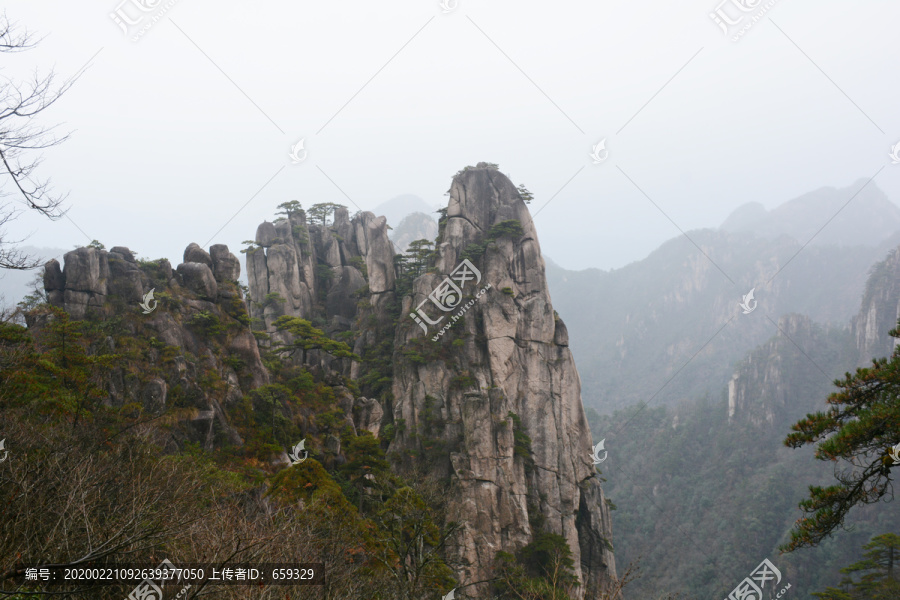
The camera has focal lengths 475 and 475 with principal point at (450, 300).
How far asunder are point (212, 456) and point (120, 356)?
4.18 metres

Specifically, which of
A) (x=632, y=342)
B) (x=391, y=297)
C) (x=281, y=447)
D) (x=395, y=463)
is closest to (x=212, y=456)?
(x=281, y=447)

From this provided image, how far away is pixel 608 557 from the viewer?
25891 millimetres

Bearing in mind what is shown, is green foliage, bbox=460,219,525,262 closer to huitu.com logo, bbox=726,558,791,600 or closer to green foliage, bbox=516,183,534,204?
green foliage, bbox=516,183,534,204

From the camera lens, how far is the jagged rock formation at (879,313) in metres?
64.6

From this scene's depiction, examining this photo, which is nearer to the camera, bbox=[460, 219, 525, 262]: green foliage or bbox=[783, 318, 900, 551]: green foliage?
bbox=[783, 318, 900, 551]: green foliage

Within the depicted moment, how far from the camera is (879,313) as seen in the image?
66.6 meters

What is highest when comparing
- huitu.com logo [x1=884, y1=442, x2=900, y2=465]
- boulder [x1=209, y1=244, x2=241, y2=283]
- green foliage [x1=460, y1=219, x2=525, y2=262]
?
green foliage [x1=460, y1=219, x2=525, y2=262]

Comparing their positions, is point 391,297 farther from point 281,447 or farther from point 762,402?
point 762,402

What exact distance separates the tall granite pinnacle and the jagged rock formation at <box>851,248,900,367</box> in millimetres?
60292

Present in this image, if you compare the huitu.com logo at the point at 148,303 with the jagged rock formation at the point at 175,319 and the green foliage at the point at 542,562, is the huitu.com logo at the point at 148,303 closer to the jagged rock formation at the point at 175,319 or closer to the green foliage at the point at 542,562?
the jagged rock formation at the point at 175,319

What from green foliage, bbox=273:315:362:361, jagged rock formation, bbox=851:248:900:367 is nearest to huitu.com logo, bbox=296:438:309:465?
green foliage, bbox=273:315:362:361

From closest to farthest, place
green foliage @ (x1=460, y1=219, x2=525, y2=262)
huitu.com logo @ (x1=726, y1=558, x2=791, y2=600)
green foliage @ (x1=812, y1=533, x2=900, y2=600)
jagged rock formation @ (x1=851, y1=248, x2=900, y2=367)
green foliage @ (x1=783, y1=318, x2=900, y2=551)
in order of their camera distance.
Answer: green foliage @ (x1=783, y1=318, x2=900, y2=551) < green foliage @ (x1=812, y1=533, x2=900, y2=600) < huitu.com logo @ (x1=726, y1=558, x2=791, y2=600) < green foliage @ (x1=460, y1=219, x2=525, y2=262) < jagged rock formation @ (x1=851, y1=248, x2=900, y2=367)

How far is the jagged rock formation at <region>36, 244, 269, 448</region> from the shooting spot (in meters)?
15.3

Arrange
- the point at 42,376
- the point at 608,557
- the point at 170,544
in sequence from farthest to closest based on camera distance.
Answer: the point at 608,557 → the point at 42,376 → the point at 170,544
